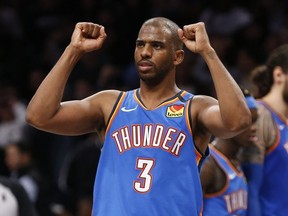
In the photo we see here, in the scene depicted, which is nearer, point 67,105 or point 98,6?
point 67,105

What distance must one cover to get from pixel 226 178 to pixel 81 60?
5.30 m

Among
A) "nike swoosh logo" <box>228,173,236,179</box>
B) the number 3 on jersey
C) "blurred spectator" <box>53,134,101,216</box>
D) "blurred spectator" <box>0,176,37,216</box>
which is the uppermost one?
the number 3 on jersey

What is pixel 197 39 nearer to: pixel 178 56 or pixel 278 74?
pixel 178 56

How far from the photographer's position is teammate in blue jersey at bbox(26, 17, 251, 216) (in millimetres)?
4277

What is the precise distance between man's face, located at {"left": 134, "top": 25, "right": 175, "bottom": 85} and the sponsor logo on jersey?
0.55 feet

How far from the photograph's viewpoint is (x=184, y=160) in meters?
4.37

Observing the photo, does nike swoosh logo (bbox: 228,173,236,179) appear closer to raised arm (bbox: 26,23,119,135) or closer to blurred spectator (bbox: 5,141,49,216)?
raised arm (bbox: 26,23,119,135)

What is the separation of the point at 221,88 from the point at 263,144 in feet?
5.99

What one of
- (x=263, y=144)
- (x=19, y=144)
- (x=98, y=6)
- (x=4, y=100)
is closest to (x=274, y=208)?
(x=263, y=144)

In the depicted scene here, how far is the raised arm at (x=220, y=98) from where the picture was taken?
13.7ft

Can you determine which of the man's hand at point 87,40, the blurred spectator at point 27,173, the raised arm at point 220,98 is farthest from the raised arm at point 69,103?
the blurred spectator at point 27,173

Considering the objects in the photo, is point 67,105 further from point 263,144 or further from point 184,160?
point 263,144

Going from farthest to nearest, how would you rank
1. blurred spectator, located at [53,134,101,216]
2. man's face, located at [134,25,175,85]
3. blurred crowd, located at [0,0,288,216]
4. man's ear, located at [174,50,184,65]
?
blurred crowd, located at [0,0,288,216] → blurred spectator, located at [53,134,101,216] → man's ear, located at [174,50,184,65] → man's face, located at [134,25,175,85]

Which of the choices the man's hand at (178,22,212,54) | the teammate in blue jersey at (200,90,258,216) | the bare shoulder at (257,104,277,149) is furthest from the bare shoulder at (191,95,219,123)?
the bare shoulder at (257,104,277,149)
